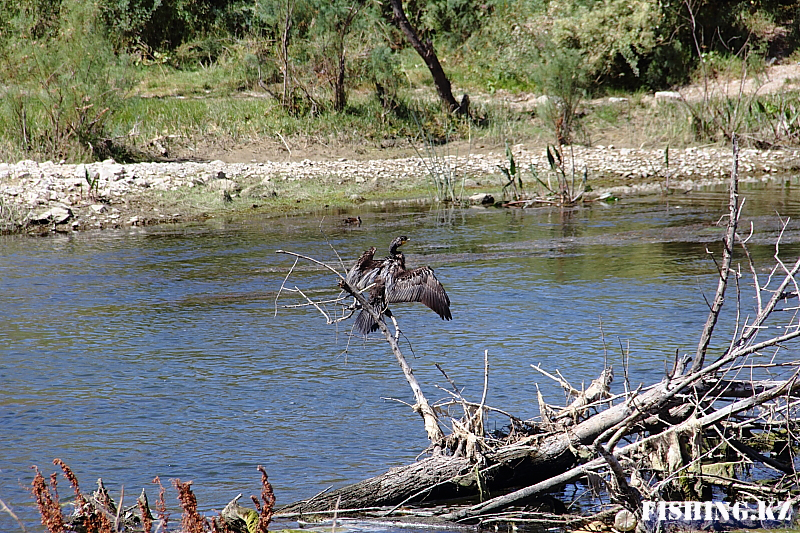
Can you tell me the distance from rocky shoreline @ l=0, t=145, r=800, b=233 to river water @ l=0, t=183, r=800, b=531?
784 mm

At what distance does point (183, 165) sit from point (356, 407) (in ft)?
35.9

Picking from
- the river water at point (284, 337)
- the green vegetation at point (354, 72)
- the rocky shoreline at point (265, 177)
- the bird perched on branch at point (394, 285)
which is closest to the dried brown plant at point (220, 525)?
the river water at point (284, 337)

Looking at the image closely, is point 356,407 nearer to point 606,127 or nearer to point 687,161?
point 687,161

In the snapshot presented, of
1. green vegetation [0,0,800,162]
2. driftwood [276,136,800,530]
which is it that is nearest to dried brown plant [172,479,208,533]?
driftwood [276,136,800,530]

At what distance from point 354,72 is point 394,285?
14490 millimetres

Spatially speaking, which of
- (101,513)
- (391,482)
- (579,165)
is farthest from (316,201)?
(101,513)

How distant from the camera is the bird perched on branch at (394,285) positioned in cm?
592

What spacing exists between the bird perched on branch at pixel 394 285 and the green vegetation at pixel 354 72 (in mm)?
8088

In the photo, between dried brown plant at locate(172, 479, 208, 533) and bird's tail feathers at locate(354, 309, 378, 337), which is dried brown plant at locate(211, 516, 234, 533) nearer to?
dried brown plant at locate(172, 479, 208, 533)

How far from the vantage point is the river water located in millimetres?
5227

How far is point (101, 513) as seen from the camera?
3.08 metres

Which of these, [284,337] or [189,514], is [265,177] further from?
[189,514]

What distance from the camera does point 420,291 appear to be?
596 centimetres

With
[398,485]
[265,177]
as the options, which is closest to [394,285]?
[398,485]
